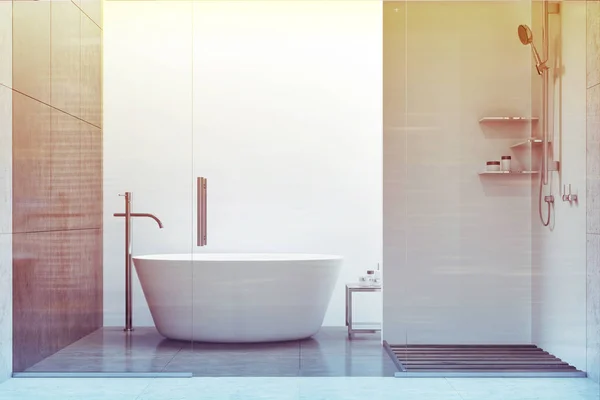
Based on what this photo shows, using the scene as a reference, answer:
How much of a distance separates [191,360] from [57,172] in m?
1.36

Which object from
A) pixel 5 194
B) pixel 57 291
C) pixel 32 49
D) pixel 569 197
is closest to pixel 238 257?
pixel 57 291

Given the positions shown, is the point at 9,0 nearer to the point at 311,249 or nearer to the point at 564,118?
the point at 311,249

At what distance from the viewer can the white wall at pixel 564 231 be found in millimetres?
4133

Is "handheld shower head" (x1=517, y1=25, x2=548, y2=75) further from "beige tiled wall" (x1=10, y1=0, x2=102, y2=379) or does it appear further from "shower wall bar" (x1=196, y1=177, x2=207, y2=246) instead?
"beige tiled wall" (x1=10, y1=0, x2=102, y2=379)

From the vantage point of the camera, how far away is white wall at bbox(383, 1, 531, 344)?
4176 millimetres

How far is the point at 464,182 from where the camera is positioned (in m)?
4.20

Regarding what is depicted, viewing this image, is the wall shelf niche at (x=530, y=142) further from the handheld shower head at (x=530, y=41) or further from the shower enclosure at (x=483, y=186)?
the handheld shower head at (x=530, y=41)

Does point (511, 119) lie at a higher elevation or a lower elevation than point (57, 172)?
higher

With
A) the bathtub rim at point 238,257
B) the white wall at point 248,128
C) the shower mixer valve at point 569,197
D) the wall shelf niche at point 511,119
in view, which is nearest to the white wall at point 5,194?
the white wall at point 248,128

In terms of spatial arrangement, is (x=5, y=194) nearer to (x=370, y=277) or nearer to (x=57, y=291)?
(x=57, y=291)

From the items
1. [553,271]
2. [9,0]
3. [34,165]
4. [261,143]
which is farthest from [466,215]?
[9,0]
